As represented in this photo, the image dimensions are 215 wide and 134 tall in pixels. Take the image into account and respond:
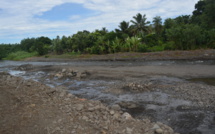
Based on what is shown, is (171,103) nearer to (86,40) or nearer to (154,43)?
(154,43)

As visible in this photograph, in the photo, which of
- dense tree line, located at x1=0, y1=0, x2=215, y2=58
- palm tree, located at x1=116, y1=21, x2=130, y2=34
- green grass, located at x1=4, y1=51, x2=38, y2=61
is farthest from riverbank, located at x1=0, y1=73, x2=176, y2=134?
green grass, located at x1=4, y1=51, x2=38, y2=61

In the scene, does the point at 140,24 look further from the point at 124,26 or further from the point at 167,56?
the point at 167,56

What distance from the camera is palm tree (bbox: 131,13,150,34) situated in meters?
50.2

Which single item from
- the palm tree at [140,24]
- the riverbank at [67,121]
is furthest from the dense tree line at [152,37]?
the riverbank at [67,121]

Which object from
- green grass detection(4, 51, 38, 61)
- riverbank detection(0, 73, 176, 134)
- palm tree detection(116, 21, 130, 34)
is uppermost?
palm tree detection(116, 21, 130, 34)

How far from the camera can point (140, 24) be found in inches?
2021

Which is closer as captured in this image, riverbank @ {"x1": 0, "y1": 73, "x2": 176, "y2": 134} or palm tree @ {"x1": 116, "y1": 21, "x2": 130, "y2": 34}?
riverbank @ {"x1": 0, "y1": 73, "x2": 176, "y2": 134}

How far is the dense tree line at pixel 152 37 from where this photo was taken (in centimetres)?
3719

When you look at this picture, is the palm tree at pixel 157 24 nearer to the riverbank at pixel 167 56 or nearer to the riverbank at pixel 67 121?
the riverbank at pixel 167 56

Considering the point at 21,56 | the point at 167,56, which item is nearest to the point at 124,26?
the point at 167,56

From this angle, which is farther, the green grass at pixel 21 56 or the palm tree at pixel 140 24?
the green grass at pixel 21 56

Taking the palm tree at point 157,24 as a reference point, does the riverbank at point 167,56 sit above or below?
below

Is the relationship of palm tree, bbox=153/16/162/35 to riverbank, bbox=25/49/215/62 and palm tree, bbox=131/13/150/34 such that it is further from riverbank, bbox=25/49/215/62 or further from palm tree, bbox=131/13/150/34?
riverbank, bbox=25/49/215/62

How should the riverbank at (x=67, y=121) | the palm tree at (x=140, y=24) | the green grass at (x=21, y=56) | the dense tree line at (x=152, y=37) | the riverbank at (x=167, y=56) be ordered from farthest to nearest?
the green grass at (x=21, y=56) < the palm tree at (x=140, y=24) < the dense tree line at (x=152, y=37) < the riverbank at (x=167, y=56) < the riverbank at (x=67, y=121)
